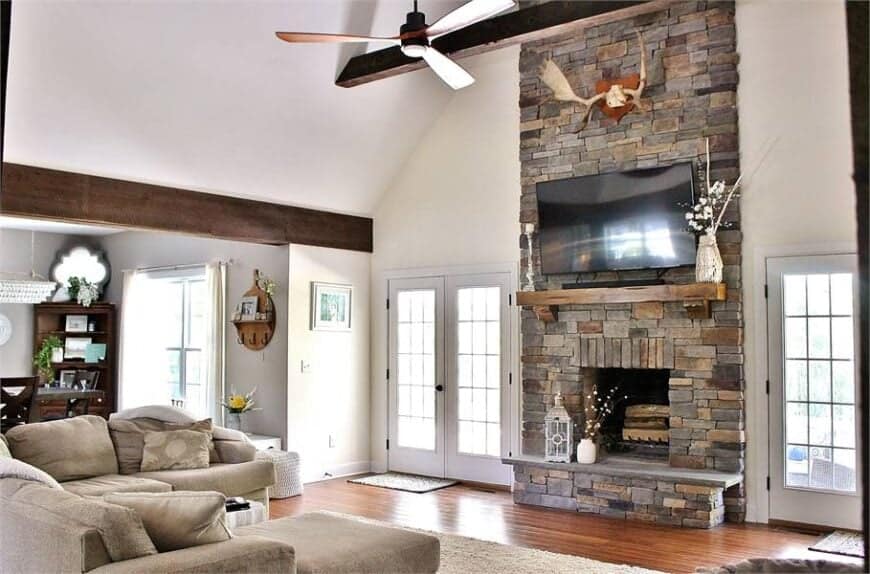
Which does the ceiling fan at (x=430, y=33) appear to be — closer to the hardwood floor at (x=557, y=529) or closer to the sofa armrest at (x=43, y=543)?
the sofa armrest at (x=43, y=543)

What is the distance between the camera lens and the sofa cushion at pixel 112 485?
5.18m

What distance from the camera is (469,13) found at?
4562 mm

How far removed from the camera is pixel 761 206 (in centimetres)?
626

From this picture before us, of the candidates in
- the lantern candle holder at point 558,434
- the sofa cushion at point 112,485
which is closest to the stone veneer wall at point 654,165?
the lantern candle holder at point 558,434

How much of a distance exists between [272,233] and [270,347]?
1130 millimetres

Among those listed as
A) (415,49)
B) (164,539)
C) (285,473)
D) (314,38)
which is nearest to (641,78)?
(415,49)

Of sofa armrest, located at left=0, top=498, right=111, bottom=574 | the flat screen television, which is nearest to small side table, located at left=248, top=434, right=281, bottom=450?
the flat screen television

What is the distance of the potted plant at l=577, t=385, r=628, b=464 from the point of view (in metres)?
6.75

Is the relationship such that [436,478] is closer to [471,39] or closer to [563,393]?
[563,393]

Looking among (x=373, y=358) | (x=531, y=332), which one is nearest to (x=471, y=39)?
(x=531, y=332)

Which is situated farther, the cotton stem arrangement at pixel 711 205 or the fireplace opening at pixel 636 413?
the fireplace opening at pixel 636 413

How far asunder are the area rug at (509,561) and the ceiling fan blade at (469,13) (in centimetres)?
291

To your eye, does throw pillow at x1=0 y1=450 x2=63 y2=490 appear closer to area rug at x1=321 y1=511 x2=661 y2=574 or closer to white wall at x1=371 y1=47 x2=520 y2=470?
area rug at x1=321 y1=511 x2=661 y2=574

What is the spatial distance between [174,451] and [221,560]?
3.18 metres
